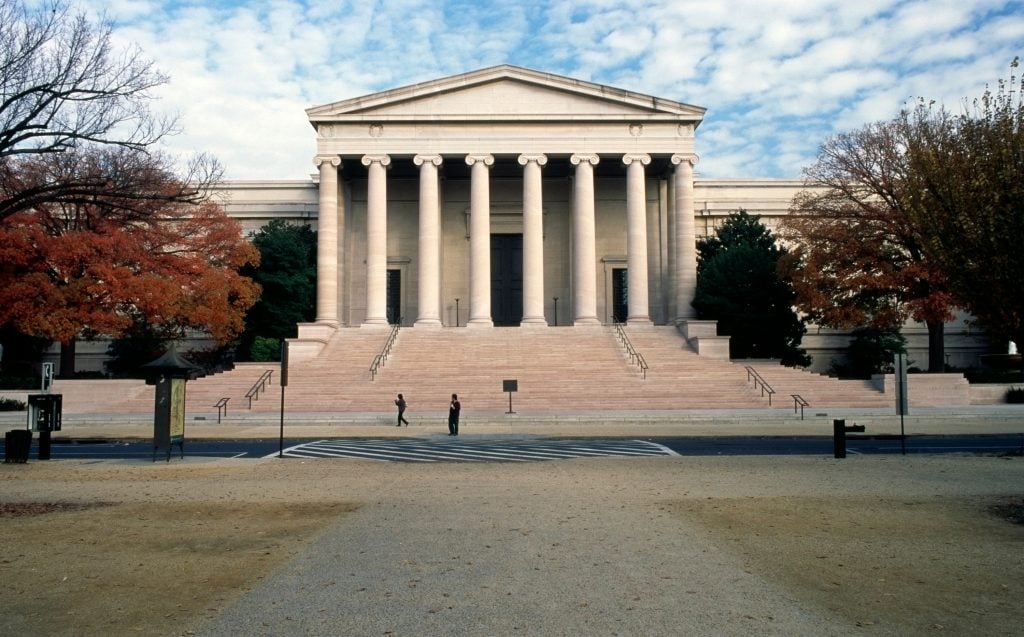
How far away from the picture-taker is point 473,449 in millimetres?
21922

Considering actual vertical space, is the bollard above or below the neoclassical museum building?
below

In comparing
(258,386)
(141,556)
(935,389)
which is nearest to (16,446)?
(141,556)

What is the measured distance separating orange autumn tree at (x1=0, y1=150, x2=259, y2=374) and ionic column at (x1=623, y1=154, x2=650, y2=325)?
70.5ft

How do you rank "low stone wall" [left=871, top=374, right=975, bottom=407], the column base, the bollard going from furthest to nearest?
the column base, "low stone wall" [left=871, top=374, right=975, bottom=407], the bollard

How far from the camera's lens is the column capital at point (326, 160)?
49.2 m

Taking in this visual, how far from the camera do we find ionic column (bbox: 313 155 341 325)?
160ft

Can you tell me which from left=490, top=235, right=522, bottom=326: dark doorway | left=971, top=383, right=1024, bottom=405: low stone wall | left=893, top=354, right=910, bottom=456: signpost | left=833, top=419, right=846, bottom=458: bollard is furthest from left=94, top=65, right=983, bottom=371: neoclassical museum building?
left=833, top=419, right=846, bottom=458: bollard

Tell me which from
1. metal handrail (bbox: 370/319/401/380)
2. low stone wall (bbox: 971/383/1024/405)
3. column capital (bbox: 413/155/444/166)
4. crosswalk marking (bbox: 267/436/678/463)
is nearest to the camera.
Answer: crosswalk marking (bbox: 267/436/678/463)

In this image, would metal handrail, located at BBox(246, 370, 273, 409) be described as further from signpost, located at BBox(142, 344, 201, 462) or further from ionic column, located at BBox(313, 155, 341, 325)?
signpost, located at BBox(142, 344, 201, 462)

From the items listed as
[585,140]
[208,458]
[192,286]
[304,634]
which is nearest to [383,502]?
[304,634]

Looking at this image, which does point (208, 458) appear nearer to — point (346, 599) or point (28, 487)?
point (28, 487)

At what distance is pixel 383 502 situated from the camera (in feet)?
41.1

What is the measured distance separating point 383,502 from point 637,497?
12.7 feet

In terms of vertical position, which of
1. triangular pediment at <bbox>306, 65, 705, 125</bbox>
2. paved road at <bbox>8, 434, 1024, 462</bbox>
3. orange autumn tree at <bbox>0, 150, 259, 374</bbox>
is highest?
triangular pediment at <bbox>306, 65, 705, 125</bbox>
